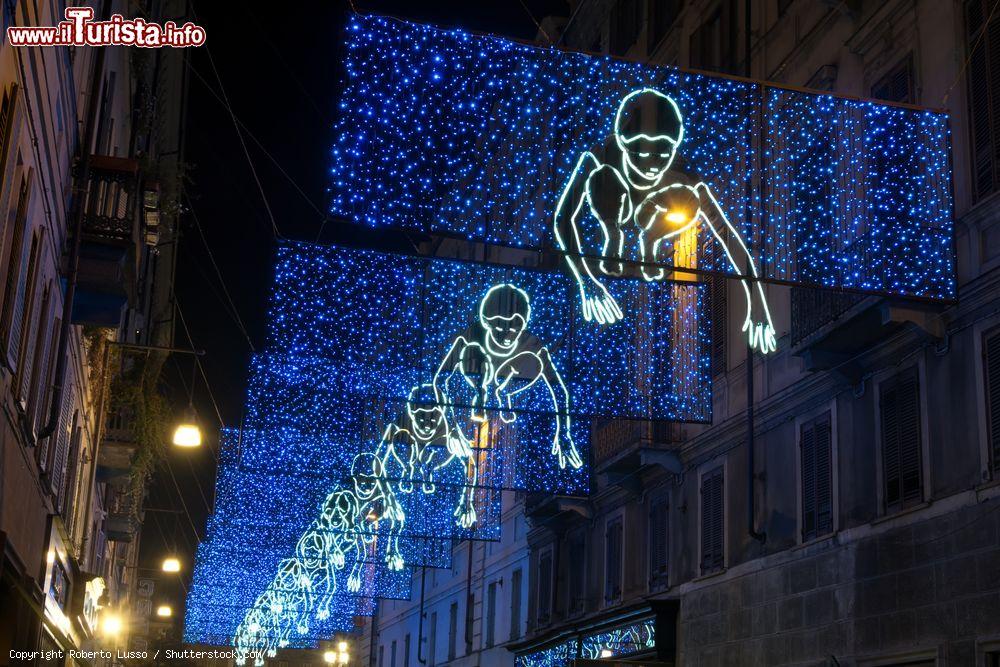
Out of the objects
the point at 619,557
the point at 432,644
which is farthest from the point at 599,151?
the point at 432,644

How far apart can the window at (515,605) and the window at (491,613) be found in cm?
178

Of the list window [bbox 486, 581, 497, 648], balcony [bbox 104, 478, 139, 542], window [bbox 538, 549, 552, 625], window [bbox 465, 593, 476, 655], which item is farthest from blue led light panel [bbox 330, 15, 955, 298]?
window [bbox 465, 593, 476, 655]

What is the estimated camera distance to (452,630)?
4000 centimetres

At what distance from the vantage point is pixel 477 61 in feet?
42.0

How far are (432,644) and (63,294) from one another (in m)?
29.8

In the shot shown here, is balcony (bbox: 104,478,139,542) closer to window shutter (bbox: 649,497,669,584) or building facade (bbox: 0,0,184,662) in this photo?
building facade (bbox: 0,0,184,662)

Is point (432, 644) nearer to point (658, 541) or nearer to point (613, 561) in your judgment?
point (613, 561)

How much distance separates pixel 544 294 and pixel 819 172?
20.6 ft

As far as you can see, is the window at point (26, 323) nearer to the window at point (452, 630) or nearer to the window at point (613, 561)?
the window at point (613, 561)

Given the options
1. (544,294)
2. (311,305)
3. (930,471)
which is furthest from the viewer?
(311,305)

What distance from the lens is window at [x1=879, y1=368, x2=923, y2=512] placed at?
1454cm

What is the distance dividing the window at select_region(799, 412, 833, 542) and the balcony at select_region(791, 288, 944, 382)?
40.5 inches

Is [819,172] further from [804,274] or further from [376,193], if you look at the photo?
[376,193]

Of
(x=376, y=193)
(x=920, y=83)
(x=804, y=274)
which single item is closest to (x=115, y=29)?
(x=376, y=193)
